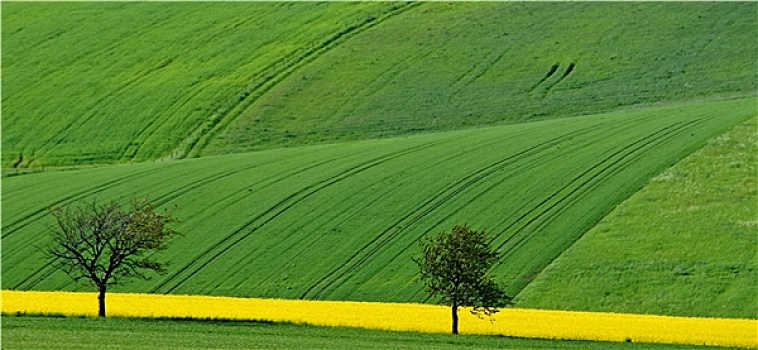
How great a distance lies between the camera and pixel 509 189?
48469 millimetres

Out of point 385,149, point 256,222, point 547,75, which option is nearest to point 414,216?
point 256,222

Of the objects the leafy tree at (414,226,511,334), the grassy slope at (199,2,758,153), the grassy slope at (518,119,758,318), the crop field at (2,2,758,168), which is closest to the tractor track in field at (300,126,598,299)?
the grassy slope at (518,119,758,318)

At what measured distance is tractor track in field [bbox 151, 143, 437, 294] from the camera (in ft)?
145

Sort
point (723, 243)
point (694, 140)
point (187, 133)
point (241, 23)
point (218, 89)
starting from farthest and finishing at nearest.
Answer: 1. point (241, 23)
2. point (218, 89)
3. point (187, 133)
4. point (694, 140)
5. point (723, 243)

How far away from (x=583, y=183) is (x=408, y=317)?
46.9ft

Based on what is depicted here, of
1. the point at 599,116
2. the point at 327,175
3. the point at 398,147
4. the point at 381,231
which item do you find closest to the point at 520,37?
the point at 599,116

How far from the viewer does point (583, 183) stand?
4806 centimetres

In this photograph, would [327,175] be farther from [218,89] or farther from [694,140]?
[218,89]

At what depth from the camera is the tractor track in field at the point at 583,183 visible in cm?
4394

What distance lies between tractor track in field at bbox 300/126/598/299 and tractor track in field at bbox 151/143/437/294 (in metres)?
4.95

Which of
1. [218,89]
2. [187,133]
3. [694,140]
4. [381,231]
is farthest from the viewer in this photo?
[218,89]

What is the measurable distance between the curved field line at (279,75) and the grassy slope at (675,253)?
86.6 feet

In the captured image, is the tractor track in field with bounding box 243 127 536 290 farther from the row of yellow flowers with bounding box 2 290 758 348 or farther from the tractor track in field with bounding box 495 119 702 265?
the tractor track in field with bounding box 495 119 702 265

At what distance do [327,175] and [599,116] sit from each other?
14.6m
